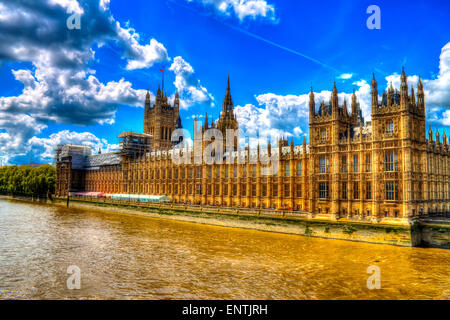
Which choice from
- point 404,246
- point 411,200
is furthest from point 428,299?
point 411,200

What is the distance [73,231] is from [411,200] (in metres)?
50.7

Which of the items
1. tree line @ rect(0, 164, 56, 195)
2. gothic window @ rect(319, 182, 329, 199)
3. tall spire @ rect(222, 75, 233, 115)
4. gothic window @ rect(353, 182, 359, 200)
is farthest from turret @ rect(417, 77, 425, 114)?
tree line @ rect(0, 164, 56, 195)

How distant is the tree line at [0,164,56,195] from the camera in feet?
414

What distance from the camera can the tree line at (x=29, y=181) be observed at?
126250 millimetres

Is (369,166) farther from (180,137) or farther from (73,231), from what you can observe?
(180,137)

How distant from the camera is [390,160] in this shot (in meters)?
43.2

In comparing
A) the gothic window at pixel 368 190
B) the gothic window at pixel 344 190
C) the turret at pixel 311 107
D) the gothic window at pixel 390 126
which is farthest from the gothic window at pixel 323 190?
the gothic window at pixel 390 126

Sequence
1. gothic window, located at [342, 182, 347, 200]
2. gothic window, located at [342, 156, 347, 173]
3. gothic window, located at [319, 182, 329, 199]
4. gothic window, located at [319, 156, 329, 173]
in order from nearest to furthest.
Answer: gothic window, located at [342, 182, 347, 200] < gothic window, located at [342, 156, 347, 173] < gothic window, located at [319, 182, 329, 199] < gothic window, located at [319, 156, 329, 173]

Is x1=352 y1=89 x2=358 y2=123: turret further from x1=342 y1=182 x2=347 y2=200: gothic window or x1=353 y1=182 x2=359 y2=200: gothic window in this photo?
x1=353 y1=182 x2=359 y2=200: gothic window

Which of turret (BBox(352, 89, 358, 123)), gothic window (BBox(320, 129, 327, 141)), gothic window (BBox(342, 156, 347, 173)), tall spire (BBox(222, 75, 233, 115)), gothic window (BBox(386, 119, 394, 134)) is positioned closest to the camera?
gothic window (BBox(386, 119, 394, 134))

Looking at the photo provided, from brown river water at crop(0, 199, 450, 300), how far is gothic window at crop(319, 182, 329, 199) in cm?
851

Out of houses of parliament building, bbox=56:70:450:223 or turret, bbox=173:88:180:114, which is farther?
turret, bbox=173:88:180:114

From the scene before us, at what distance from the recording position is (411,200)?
41469 millimetres
